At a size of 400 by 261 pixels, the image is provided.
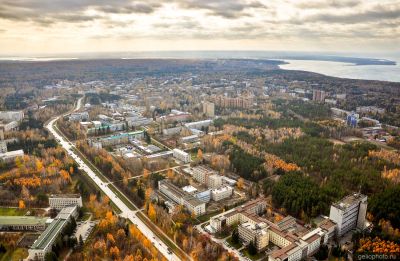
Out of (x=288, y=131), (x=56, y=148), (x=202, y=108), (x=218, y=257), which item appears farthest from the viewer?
(x=202, y=108)

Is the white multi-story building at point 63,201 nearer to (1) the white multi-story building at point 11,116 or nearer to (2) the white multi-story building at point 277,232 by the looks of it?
(2) the white multi-story building at point 277,232

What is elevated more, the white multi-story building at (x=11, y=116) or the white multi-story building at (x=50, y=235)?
the white multi-story building at (x=11, y=116)

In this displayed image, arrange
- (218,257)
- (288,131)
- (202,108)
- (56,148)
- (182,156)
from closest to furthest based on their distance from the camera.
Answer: (218,257)
(182,156)
(56,148)
(288,131)
(202,108)

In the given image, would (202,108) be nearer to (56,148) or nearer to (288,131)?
(288,131)

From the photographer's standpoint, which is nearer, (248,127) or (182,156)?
(182,156)

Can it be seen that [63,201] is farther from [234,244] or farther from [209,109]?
[209,109]

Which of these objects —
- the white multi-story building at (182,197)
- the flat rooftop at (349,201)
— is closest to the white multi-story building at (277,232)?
the flat rooftop at (349,201)

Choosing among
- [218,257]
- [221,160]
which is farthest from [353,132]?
[218,257]
